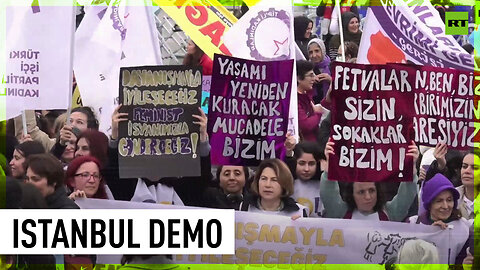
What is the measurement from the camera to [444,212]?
510 cm

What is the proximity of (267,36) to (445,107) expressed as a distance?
1240 millimetres

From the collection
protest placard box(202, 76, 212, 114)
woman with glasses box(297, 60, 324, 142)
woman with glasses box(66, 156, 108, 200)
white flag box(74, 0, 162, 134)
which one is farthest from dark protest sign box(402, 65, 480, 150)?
woman with glasses box(66, 156, 108, 200)

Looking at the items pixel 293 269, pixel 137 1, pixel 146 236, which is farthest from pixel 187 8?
pixel 293 269

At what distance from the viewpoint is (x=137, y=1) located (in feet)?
17.1

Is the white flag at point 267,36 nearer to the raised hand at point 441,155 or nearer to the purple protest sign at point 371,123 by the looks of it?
the purple protest sign at point 371,123

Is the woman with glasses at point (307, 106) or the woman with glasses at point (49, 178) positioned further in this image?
the woman with glasses at point (307, 106)

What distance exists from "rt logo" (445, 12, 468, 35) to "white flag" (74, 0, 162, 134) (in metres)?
1.87

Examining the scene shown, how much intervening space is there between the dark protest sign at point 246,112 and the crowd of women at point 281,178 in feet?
0.21

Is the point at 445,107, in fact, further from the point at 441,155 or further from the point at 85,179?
the point at 85,179

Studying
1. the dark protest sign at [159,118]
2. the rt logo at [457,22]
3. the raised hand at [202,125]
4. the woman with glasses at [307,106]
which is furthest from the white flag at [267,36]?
the rt logo at [457,22]

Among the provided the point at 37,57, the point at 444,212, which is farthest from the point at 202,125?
the point at 444,212

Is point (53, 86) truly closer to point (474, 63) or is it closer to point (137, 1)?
point (137, 1)

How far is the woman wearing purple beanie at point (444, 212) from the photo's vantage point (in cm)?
507

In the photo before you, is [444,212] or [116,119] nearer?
[116,119]
